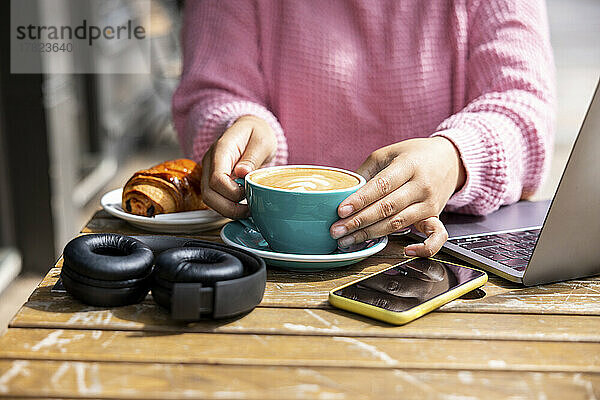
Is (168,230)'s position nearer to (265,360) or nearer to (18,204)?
(265,360)

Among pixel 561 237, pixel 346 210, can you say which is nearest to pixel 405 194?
pixel 346 210

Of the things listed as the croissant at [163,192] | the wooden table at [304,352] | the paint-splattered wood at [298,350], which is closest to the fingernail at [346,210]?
the wooden table at [304,352]

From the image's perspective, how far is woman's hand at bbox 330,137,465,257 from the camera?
34.9 inches

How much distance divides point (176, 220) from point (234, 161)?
13cm

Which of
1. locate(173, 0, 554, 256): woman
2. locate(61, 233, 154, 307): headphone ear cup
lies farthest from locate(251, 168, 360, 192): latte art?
locate(61, 233, 154, 307): headphone ear cup

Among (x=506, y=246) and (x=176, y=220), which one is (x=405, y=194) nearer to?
(x=506, y=246)

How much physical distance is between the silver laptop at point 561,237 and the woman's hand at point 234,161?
0.31 metres

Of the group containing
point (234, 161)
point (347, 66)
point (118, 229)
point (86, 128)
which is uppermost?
point (347, 66)

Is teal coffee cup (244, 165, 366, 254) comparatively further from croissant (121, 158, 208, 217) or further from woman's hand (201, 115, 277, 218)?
croissant (121, 158, 208, 217)

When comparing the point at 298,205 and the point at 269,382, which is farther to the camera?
the point at 298,205

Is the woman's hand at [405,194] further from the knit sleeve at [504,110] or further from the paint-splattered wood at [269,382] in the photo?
the paint-splattered wood at [269,382]

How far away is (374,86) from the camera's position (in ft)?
4.57

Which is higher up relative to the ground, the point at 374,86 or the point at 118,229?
the point at 374,86

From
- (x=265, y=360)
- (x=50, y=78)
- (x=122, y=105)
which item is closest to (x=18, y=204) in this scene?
(x=50, y=78)
